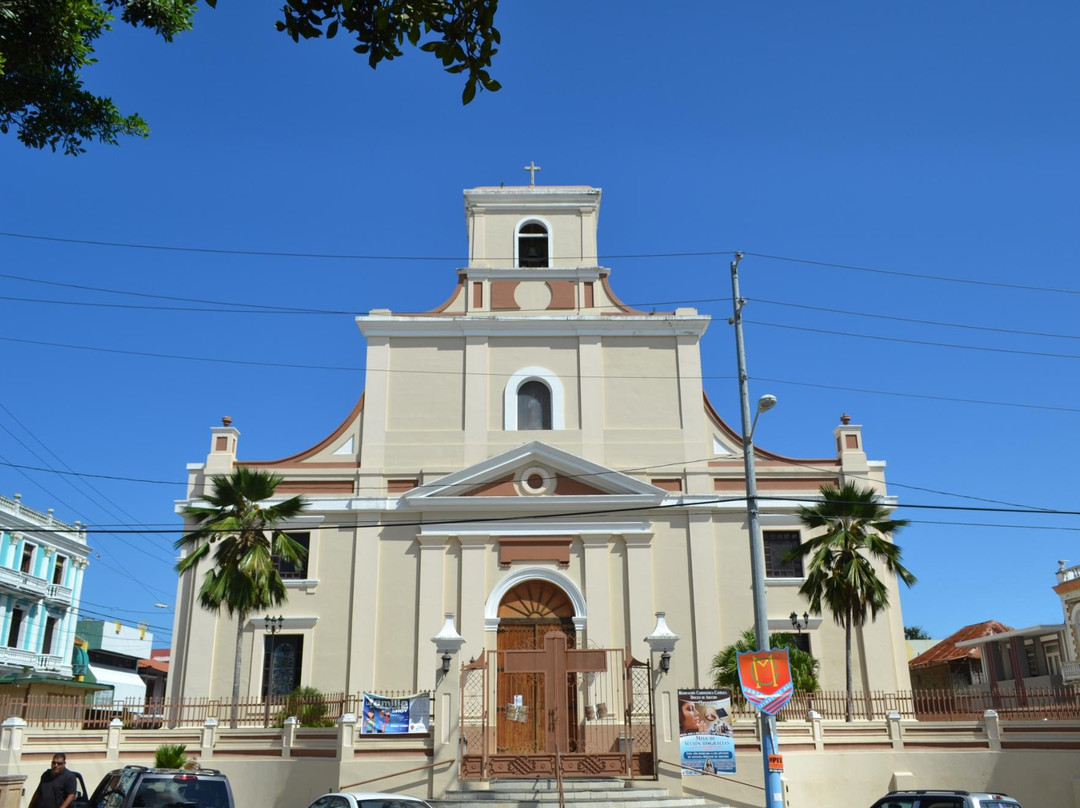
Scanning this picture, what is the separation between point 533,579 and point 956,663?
108ft

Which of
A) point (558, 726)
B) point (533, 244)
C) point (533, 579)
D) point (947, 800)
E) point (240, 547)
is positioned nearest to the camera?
point (947, 800)

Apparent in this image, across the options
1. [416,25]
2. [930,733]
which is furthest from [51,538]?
[416,25]

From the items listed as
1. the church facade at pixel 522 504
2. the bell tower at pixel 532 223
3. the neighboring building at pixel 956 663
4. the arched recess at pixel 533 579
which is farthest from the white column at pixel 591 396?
the neighboring building at pixel 956 663

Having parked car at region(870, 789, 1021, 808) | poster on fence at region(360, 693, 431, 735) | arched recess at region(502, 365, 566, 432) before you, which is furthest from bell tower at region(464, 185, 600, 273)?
parked car at region(870, 789, 1021, 808)

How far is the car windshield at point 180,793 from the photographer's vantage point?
42.6 feet

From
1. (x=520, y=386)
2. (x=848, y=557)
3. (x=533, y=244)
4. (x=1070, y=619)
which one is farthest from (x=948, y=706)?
(x=1070, y=619)

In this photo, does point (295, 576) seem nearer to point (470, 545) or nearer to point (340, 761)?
point (470, 545)

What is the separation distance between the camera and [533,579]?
27.4m

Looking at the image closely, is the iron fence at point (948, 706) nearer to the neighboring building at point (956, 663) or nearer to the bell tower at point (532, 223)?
the bell tower at point (532, 223)

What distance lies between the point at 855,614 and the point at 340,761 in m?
13.3

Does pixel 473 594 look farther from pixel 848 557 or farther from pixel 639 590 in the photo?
pixel 848 557

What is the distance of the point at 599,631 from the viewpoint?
1057 inches

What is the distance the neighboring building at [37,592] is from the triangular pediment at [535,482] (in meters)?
23.8

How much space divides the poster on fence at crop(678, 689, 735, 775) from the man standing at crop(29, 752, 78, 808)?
11.4 metres
